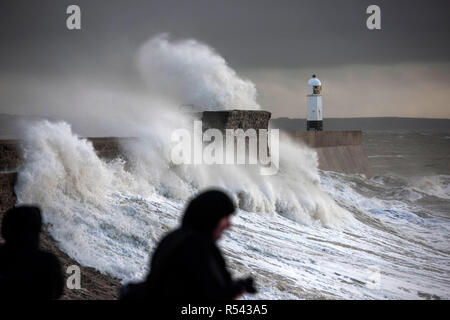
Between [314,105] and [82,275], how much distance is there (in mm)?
27217

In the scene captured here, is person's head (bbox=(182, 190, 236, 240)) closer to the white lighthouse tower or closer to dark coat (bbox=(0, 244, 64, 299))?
dark coat (bbox=(0, 244, 64, 299))

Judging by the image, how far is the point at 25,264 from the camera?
2717mm

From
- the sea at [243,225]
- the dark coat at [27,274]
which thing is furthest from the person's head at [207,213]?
the sea at [243,225]

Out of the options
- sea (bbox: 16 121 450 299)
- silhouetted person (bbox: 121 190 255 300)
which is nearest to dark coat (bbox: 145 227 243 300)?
silhouetted person (bbox: 121 190 255 300)

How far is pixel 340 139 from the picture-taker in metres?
30.8

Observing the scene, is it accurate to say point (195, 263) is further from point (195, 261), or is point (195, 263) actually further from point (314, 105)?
point (314, 105)

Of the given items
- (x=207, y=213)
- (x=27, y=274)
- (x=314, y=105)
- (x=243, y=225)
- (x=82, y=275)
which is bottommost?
(x=243, y=225)

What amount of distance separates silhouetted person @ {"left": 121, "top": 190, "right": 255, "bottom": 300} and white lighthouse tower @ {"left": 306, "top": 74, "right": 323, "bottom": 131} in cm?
3023

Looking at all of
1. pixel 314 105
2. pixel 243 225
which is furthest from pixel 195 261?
pixel 314 105

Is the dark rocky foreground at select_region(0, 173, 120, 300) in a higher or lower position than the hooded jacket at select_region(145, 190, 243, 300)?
lower

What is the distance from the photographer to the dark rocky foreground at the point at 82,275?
5.68 m

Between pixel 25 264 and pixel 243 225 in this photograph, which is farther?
pixel 243 225

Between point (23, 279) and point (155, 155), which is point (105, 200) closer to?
point (155, 155)

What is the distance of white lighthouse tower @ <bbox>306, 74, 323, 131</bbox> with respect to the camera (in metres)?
32.4
